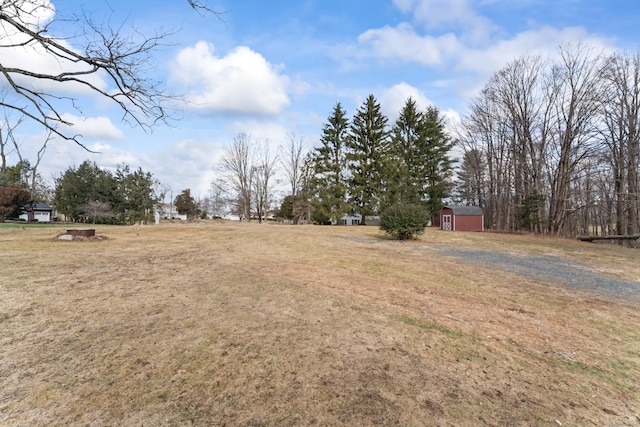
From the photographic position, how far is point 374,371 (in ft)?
8.43

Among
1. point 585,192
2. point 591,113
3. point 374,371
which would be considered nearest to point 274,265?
point 374,371

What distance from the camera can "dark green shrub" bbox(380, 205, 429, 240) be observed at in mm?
14023

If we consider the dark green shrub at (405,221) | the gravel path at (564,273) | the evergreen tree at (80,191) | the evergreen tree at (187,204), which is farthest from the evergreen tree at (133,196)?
the gravel path at (564,273)

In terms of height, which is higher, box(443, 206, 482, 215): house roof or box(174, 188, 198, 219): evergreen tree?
box(174, 188, 198, 219): evergreen tree

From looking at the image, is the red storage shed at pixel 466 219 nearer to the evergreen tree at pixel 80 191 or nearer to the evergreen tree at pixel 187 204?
the evergreen tree at pixel 80 191

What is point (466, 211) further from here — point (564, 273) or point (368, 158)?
point (564, 273)

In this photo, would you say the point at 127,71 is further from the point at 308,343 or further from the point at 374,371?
the point at 374,371

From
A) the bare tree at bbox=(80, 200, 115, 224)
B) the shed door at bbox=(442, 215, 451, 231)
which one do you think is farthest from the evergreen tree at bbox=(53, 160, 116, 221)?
the shed door at bbox=(442, 215, 451, 231)

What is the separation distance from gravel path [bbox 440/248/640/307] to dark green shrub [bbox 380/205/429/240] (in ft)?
12.5

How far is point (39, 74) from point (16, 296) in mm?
3609

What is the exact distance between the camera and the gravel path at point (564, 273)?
6.07 m

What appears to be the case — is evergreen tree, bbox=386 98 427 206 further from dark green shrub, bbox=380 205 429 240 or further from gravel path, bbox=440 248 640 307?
gravel path, bbox=440 248 640 307

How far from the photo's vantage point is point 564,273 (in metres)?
7.70

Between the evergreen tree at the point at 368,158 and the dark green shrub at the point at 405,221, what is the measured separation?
48.6 feet
